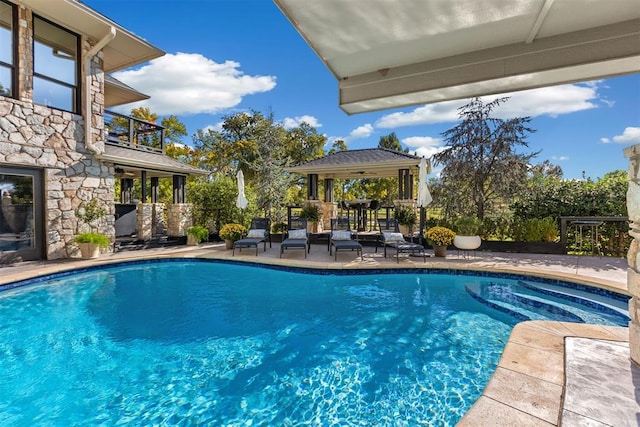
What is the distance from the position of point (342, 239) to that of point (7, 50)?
1041 cm

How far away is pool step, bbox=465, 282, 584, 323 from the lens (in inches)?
198

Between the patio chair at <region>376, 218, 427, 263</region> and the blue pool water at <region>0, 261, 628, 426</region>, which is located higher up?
the patio chair at <region>376, 218, 427, 263</region>

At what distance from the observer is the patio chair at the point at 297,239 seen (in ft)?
30.6

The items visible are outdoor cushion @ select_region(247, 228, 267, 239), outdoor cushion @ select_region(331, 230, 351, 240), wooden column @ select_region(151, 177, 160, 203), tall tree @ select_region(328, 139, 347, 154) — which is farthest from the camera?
tall tree @ select_region(328, 139, 347, 154)

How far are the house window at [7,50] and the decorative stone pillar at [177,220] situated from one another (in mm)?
5729

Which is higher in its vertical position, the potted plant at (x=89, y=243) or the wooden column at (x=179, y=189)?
the wooden column at (x=179, y=189)

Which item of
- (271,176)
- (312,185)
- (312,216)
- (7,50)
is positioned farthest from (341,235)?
(7,50)

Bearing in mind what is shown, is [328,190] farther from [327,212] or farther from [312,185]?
[327,212]

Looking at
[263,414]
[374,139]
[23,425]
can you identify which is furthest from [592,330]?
[374,139]

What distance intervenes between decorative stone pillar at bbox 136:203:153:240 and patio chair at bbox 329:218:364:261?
7.12 meters

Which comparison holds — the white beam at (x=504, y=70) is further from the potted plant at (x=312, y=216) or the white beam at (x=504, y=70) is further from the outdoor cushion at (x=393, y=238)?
the potted plant at (x=312, y=216)

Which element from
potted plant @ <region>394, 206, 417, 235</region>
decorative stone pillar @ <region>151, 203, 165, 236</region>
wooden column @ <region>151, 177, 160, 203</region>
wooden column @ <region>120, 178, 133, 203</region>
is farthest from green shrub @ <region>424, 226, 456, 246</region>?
wooden column @ <region>120, 178, 133, 203</region>

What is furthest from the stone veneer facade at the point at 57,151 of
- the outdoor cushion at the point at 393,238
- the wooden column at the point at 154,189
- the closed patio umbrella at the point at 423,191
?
the closed patio umbrella at the point at 423,191

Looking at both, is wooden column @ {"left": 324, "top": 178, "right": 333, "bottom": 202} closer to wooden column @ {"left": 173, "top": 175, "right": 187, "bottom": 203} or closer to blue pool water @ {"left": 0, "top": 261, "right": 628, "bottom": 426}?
wooden column @ {"left": 173, "top": 175, "right": 187, "bottom": 203}
